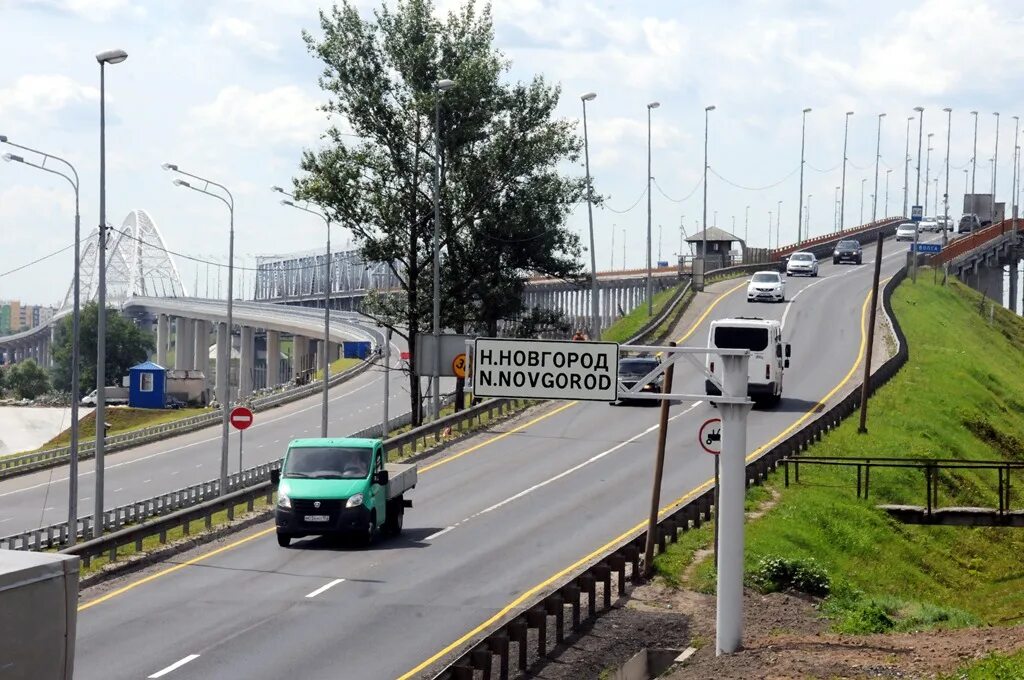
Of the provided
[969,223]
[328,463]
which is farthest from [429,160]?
[969,223]

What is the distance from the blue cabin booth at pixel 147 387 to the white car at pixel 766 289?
6226 cm

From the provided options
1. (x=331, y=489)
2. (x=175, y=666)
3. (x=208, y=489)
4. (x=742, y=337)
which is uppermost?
(x=742, y=337)

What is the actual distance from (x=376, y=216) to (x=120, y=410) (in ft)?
224

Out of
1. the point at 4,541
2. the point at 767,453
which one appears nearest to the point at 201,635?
the point at 4,541

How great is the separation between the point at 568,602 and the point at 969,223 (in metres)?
125

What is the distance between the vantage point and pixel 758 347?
4684 centimetres

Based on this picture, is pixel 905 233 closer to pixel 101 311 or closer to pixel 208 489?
pixel 208 489

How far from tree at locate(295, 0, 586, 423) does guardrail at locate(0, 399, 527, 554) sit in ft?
30.1

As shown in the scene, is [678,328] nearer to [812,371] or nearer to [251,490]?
[812,371]

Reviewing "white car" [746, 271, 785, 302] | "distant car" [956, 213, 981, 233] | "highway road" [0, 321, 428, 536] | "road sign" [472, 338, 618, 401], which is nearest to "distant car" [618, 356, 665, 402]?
"highway road" [0, 321, 428, 536]

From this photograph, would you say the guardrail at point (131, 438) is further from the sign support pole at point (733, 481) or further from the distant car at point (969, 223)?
the distant car at point (969, 223)

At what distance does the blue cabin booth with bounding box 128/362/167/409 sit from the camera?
12388 cm

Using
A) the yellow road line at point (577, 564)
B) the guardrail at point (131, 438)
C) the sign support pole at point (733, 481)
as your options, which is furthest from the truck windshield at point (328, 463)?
the guardrail at point (131, 438)

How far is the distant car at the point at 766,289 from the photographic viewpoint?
7712 centimetres
